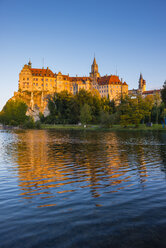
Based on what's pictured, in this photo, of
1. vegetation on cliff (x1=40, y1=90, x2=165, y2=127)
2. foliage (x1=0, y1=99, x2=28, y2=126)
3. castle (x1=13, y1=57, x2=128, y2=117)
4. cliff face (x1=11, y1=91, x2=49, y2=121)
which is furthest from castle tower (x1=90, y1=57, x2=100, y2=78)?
foliage (x1=0, y1=99, x2=28, y2=126)

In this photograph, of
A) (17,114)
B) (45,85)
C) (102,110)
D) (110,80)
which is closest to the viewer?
(102,110)

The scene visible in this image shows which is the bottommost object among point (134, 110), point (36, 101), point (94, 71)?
point (134, 110)

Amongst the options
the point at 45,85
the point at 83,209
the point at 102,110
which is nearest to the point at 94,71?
the point at 45,85

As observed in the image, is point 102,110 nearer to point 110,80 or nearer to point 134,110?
point 134,110

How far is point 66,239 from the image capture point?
638 centimetres

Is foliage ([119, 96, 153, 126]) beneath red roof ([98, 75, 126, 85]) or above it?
beneath

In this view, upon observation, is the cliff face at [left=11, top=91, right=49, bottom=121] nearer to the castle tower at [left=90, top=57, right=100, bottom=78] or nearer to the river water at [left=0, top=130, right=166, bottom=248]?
the castle tower at [left=90, top=57, right=100, bottom=78]

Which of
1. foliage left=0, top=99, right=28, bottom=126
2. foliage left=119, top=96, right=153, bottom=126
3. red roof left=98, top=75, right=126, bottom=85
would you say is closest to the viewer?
foliage left=119, top=96, right=153, bottom=126

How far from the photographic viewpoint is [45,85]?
156000 millimetres

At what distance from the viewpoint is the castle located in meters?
150

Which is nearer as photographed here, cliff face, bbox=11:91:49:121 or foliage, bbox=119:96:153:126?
foliage, bbox=119:96:153:126

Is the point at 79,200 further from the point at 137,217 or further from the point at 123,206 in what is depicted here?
the point at 137,217

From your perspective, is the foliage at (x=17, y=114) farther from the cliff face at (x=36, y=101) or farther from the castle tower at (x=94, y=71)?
the castle tower at (x=94, y=71)

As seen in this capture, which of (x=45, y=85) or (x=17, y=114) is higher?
(x=45, y=85)
